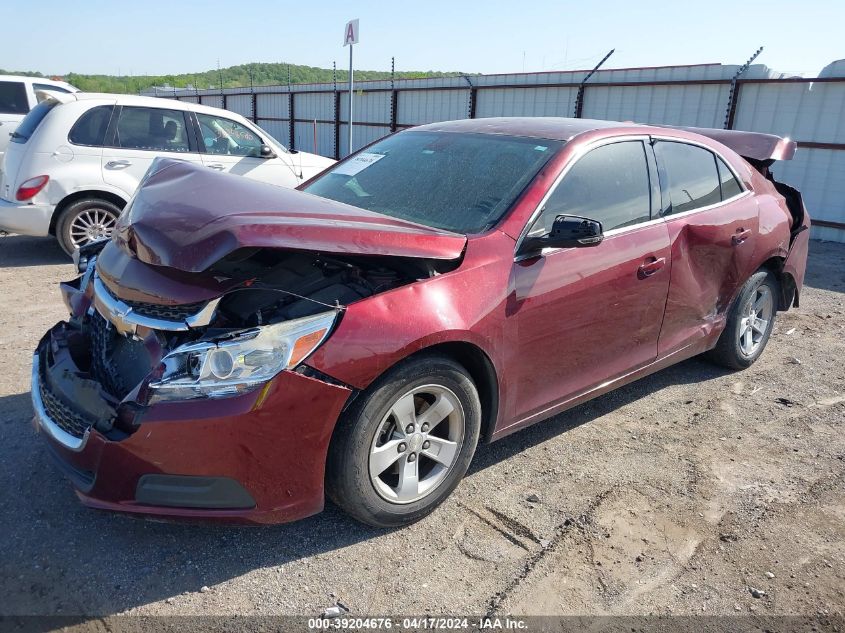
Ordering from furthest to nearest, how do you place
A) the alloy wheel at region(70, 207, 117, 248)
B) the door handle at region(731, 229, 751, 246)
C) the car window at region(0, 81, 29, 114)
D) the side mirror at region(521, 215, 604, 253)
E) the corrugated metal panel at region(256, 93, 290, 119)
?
the corrugated metal panel at region(256, 93, 290, 119)
the car window at region(0, 81, 29, 114)
the alloy wheel at region(70, 207, 117, 248)
the door handle at region(731, 229, 751, 246)
the side mirror at region(521, 215, 604, 253)

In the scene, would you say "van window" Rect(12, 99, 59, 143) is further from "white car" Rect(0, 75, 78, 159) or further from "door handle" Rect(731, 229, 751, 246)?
"door handle" Rect(731, 229, 751, 246)

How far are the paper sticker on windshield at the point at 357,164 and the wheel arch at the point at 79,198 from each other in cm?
418

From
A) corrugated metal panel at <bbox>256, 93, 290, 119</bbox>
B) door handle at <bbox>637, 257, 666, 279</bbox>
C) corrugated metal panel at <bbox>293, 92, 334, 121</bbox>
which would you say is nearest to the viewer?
door handle at <bbox>637, 257, 666, 279</bbox>

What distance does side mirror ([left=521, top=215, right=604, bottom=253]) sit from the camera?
2.95 meters

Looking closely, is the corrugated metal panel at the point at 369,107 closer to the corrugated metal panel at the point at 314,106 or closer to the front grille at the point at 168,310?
the corrugated metal panel at the point at 314,106

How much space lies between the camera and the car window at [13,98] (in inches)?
426

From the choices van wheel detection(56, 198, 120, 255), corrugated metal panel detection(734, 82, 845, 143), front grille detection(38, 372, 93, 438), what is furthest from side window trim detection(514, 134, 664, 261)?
corrugated metal panel detection(734, 82, 845, 143)

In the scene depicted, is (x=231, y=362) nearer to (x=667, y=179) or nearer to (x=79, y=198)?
(x=667, y=179)

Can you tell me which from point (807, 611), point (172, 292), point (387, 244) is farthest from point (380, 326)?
point (807, 611)

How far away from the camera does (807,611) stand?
255cm

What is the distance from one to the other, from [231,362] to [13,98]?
11181mm

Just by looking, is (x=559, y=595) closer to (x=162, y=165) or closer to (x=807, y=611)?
(x=807, y=611)

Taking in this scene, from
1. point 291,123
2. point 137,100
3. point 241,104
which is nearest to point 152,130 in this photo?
point 137,100

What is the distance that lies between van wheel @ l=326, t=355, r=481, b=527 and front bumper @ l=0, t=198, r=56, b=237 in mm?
5905
